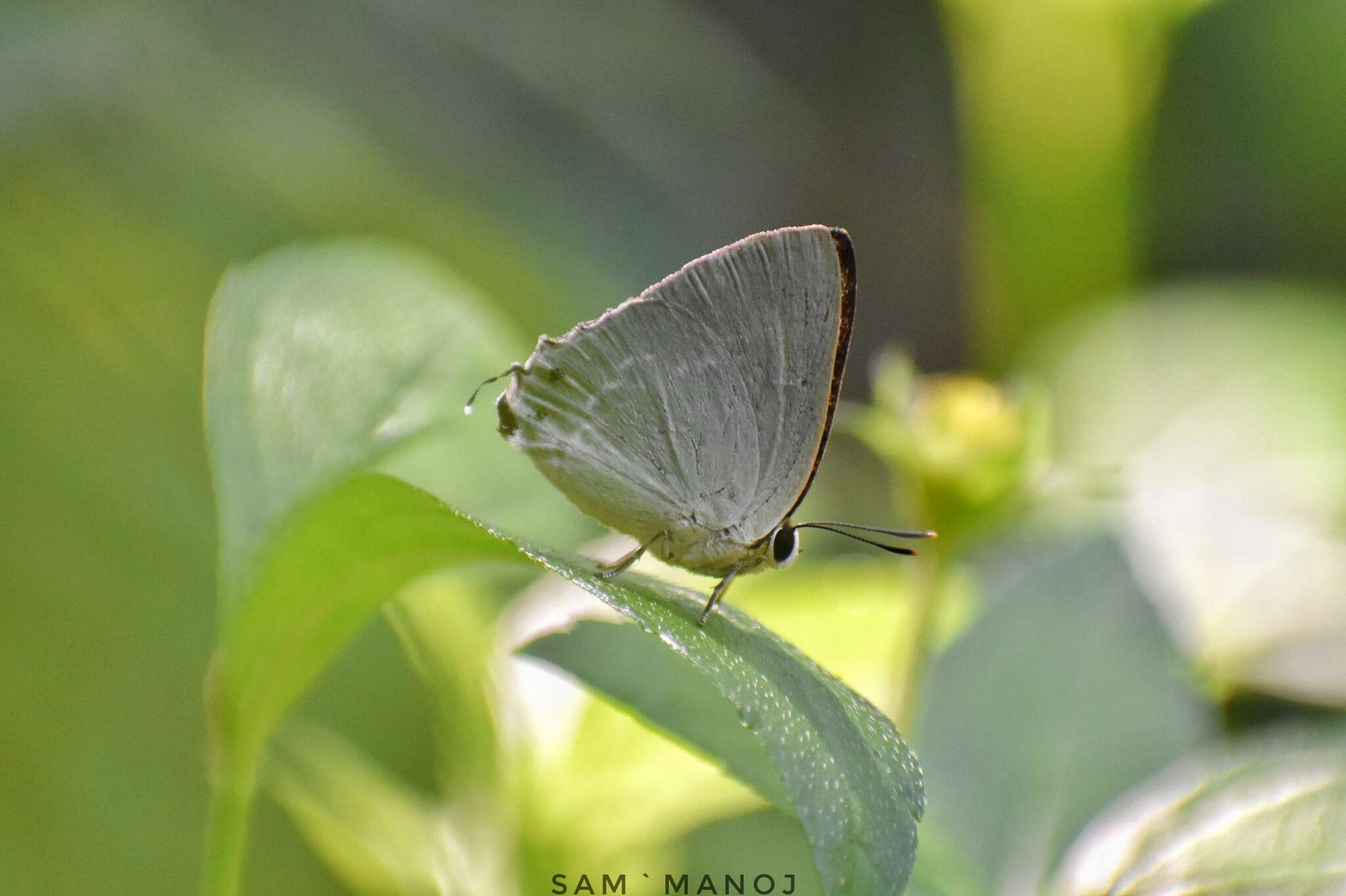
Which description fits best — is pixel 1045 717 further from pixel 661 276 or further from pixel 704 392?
pixel 661 276

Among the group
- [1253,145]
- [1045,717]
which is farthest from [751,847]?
[1253,145]

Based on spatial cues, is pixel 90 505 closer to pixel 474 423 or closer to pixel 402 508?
pixel 474 423

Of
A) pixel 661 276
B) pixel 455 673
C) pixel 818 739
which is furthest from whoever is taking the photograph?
pixel 661 276

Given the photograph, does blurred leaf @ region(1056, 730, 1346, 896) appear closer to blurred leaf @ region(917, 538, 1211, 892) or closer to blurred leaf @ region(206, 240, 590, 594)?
blurred leaf @ region(917, 538, 1211, 892)

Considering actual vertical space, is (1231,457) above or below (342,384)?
above

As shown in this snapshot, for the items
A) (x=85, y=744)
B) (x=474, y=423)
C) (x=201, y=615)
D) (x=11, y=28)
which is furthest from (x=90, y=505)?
(x=474, y=423)

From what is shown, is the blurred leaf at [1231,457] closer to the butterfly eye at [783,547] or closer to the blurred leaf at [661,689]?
the butterfly eye at [783,547]

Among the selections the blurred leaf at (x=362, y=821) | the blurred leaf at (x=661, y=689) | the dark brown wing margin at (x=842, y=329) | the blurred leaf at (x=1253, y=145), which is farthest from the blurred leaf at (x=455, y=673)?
the blurred leaf at (x=1253, y=145)
